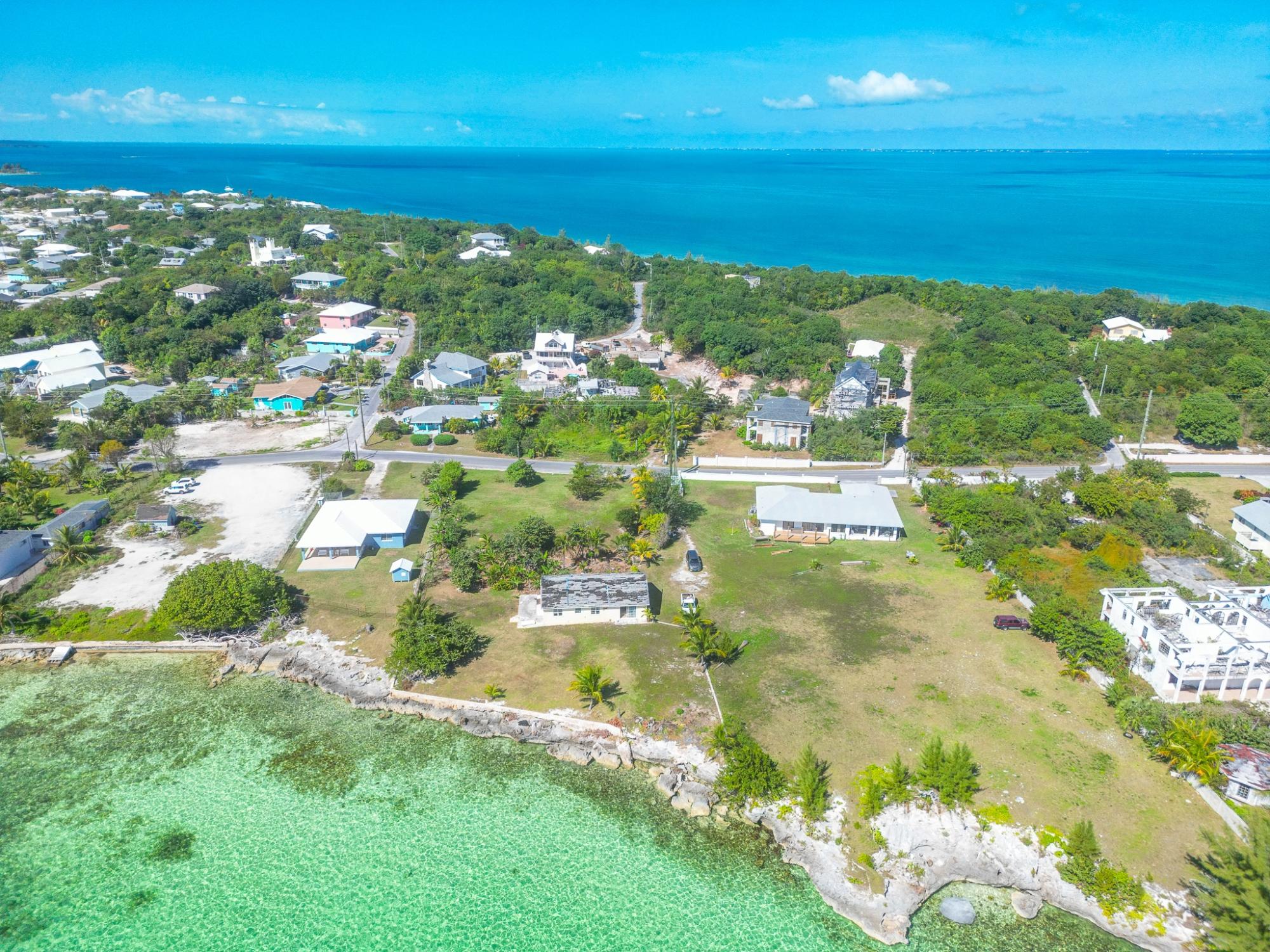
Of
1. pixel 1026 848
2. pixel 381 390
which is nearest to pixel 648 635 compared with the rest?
pixel 1026 848

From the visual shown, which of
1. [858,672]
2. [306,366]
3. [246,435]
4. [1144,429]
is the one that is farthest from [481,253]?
[858,672]

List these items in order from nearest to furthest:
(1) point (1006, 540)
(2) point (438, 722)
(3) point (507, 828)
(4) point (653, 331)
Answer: (3) point (507, 828) → (2) point (438, 722) → (1) point (1006, 540) → (4) point (653, 331)

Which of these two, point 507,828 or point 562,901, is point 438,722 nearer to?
point 507,828

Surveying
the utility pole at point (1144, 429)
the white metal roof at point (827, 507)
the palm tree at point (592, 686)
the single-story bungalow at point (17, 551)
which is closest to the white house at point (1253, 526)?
the utility pole at point (1144, 429)

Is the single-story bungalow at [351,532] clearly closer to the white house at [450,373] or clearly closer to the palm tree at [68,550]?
the palm tree at [68,550]

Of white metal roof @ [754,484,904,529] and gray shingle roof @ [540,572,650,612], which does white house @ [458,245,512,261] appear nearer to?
white metal roof @ [754,484,904,529]
